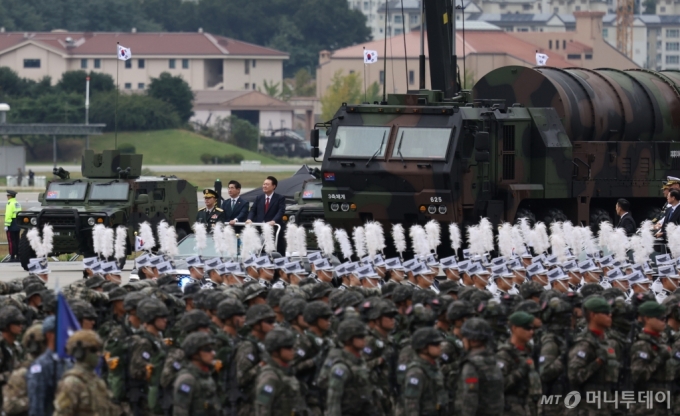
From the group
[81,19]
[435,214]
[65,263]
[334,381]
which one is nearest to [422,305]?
[334,381]

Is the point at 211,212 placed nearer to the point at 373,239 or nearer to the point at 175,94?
the point at 373,239

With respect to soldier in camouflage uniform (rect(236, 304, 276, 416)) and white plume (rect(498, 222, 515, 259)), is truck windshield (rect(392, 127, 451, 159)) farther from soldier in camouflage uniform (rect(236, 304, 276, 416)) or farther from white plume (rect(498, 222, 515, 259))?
soldier in camouflage uniform (rect(236, 304, 276, 416))

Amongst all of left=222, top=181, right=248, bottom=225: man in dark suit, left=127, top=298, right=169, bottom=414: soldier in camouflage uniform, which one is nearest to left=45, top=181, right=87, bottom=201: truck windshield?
left=222, top=181, right=248, bottom=225: man in dark suit

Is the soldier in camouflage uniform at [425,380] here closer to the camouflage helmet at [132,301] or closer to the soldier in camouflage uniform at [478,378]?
the soldier in camouflage uniform at [478,378]

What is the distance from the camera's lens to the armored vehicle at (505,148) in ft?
67.0

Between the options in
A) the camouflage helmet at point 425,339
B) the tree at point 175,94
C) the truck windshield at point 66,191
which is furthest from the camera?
the tree at point 175,94

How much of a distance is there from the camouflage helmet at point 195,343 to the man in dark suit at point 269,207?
10089 mm

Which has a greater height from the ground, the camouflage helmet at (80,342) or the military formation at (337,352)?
the camouflage helmet at (80,342)

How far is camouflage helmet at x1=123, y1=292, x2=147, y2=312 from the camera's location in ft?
37.9

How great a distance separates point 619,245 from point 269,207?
5.30m

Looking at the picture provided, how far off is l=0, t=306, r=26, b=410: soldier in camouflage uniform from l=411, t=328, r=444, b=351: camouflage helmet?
2696 mm

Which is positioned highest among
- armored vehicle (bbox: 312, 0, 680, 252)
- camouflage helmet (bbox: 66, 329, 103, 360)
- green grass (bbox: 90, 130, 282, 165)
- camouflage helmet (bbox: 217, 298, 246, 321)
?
armored vehicle (bbox: 312, 0, 680, 252)

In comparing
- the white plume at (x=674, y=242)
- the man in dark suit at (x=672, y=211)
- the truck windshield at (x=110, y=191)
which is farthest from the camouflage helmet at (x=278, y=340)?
the truck windshield at (x=110, y=191)

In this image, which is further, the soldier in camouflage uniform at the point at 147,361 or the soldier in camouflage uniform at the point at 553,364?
the soldier in camouflage uniform at the point at 553,364
